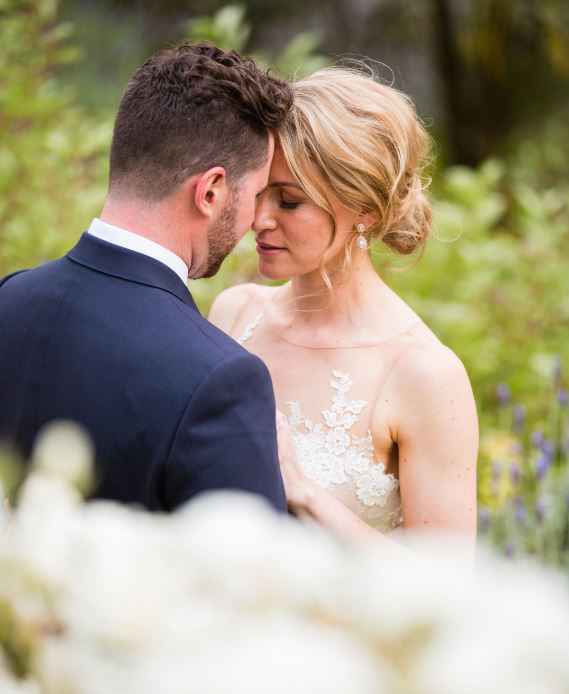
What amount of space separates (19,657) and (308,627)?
0.23 meters

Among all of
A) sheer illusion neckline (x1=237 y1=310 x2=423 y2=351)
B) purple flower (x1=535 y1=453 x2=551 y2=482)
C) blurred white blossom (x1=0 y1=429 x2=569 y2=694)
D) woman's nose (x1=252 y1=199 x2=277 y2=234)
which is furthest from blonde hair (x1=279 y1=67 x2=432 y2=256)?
blurred white blossom (x1=0 y1=429 x2=569 y2=694)

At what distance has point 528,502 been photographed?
4.43m

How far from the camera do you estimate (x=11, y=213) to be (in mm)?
4875

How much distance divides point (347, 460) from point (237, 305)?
854mm

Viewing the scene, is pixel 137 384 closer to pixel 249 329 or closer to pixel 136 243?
pixel 136 243

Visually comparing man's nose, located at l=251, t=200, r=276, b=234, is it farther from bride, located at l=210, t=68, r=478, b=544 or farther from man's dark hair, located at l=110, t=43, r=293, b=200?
man's dark hair, located at l=110, t=43, r=293, b=200

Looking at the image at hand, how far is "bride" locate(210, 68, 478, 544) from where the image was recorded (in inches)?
106

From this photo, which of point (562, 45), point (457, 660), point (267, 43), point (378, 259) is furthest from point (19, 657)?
point (562, 45)

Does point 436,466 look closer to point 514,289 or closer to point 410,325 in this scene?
point 410,325

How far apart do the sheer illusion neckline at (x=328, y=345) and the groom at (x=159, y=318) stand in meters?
0.78

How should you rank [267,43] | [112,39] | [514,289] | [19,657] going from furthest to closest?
1. [267,43]
2. [112,39]
3. [514,289]
4. [19,657]

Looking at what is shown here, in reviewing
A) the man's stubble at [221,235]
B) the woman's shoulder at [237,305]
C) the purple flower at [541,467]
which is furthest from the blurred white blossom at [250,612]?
the purple flower at [541,467]

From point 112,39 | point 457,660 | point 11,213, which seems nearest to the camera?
point 457,660

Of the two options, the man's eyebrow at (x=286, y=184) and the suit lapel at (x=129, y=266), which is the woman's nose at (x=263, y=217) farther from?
the suit lapel at (x=129, y=266)
